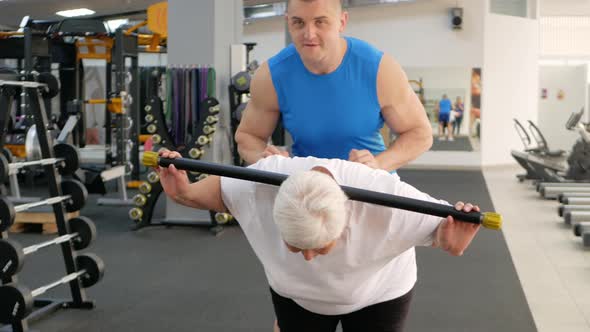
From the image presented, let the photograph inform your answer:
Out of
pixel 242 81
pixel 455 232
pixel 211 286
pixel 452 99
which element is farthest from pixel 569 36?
pixel 455 232

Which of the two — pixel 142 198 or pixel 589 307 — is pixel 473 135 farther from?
pixel 589 307

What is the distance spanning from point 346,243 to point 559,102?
46.2ft

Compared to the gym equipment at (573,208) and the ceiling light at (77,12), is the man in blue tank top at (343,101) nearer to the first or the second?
the gym equipment at (573,208)

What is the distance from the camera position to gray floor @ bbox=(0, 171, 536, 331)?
359cm

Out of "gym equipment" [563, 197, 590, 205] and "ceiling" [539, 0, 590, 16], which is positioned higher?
"ceiling" [539, 0, 590, 16]

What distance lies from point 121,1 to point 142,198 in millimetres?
6681

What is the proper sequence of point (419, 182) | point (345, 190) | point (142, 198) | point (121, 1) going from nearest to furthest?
point (345, 190)
point (142, 198)
point (419, 182)
point (121, 1)

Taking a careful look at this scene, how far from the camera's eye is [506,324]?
141 inches

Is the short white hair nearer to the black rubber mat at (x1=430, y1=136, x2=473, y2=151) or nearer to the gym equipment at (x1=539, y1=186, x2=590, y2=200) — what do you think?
the gym equipment at (x1=539, y1=186, x2=590, y2=200)

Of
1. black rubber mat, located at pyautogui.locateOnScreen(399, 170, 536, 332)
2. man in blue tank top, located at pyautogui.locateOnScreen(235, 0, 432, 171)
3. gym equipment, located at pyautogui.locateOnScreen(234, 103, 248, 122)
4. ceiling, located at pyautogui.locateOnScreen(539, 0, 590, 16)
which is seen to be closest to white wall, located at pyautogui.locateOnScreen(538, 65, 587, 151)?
ceiling, located at pyautogui.locateOnScreen(539, 0, 590, 16)

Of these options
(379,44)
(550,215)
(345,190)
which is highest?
(379,44)

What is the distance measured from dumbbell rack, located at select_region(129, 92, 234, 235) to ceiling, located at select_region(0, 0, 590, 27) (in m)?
6.11

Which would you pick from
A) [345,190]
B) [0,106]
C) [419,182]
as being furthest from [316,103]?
[419,182]

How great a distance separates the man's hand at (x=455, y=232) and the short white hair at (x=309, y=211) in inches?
9.5
